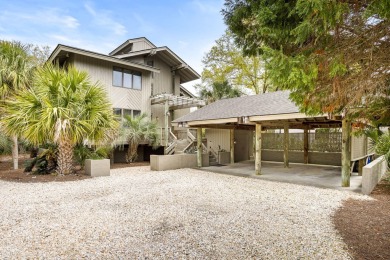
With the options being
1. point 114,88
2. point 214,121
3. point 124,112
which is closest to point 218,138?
point 214,121

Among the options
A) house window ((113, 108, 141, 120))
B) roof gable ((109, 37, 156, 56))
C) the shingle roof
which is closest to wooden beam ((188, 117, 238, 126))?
the shingle roof

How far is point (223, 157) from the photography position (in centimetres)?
1423

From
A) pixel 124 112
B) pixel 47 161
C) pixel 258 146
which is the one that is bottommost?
pixel 47 161

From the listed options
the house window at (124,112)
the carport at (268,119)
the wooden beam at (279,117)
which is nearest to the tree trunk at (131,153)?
the house window at (124,112)

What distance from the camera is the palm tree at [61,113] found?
28.2ft

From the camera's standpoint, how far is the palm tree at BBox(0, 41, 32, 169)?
1042cm

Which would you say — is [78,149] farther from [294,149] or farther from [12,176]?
[294,149]

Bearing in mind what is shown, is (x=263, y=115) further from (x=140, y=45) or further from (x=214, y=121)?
(x=140, y=45)

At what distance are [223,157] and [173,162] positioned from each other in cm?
341

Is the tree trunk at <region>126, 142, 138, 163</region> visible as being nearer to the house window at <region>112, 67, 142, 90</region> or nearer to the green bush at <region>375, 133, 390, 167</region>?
the house window at <region>112, 67, 142, 90</region>

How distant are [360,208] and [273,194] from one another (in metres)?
2.13

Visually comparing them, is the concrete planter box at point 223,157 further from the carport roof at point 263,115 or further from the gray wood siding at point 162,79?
the gray wood siding at point 162,79

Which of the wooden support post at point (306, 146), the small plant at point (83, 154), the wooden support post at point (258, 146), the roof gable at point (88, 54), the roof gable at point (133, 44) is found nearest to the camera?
the wooden support post at point (258, 146)

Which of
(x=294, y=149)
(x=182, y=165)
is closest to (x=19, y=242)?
(x=182, y=165)
